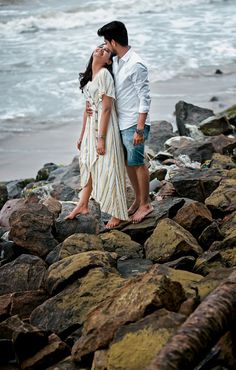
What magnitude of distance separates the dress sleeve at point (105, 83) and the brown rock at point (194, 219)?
1.19 meters

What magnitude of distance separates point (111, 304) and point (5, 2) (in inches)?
1250

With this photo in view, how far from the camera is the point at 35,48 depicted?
76.8ft

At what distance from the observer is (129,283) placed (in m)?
A: 4.90

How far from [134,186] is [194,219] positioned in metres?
0.87

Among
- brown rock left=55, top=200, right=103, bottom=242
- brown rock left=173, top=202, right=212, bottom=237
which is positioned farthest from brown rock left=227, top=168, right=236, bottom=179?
brown rock left=55, top=200, right=103, bottom=242

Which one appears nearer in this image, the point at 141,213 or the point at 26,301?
the point at 26,301

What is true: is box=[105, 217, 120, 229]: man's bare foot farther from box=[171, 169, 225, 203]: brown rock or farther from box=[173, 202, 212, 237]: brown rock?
box=[171, 169, 225, 203]: brown rock

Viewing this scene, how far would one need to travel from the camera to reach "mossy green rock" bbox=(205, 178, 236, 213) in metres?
7.10

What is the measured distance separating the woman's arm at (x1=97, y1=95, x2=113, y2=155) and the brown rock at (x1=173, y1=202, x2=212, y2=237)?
0.90 m

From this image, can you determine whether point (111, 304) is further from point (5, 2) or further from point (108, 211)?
point (5, 2)

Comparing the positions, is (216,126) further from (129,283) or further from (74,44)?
(74,44)

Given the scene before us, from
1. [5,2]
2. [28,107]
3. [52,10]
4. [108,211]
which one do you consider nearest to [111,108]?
[108,211]

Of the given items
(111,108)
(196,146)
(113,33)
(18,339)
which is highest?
(113,33)

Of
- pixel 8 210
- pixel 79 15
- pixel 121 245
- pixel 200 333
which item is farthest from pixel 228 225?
pixel 79 15
